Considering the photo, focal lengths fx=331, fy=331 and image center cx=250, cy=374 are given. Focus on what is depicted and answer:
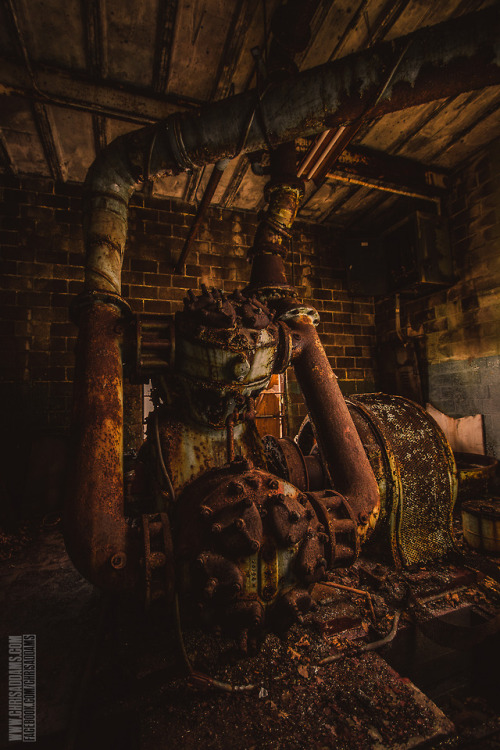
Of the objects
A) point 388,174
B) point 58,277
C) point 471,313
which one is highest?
point 388,174

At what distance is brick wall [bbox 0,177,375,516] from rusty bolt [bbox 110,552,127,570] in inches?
162

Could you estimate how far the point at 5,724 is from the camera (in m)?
1.34

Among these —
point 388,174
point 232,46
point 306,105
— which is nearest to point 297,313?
point 306,105

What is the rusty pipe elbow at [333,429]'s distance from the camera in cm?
169

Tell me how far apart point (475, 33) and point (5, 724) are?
13.7 ft

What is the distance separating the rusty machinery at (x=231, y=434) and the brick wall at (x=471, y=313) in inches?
104

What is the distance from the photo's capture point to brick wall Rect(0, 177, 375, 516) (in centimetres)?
477

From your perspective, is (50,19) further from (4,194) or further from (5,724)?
(5,724)

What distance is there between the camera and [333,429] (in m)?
1.87

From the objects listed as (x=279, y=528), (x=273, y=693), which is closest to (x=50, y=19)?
(x=279, y=528)

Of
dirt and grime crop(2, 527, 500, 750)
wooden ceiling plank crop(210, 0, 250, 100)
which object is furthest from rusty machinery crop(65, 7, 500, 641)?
wooden ceiling plank crop(210, 0, 250, 100)

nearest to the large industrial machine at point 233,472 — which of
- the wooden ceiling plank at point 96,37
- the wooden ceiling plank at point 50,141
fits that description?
the wooden ceiling plank at point 96,37

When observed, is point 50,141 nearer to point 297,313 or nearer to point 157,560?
point 297,313

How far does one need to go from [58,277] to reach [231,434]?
466 cm
